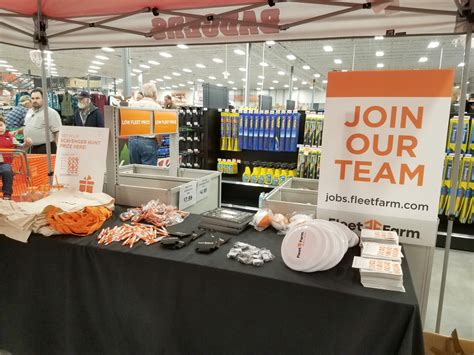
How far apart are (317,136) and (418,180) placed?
322 centimetres

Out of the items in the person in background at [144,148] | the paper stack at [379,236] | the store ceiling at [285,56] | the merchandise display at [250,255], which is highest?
the store ceiling at [285,56]

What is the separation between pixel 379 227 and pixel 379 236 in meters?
0.18

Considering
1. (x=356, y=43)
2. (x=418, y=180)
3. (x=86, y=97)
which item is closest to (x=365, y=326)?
(x=418, y=180)

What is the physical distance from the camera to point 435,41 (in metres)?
10.5

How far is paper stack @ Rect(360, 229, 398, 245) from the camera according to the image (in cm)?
159

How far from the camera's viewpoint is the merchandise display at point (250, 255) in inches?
59.1

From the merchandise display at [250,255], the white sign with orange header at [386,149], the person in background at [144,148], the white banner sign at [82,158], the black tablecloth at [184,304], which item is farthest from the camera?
the person in background at [144,148]

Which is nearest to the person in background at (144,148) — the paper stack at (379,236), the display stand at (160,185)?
the display stand at (160,185)

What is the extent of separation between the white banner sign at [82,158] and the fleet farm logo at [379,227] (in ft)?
5.10

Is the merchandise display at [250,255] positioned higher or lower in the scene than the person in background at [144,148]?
lower

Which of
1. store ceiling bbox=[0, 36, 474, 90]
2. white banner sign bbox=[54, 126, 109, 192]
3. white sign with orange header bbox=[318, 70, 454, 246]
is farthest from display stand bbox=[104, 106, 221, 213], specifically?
store ceiling bbox=[0, 36, 474, 90]

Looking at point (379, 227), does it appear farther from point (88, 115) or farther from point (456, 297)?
point (88, 115)

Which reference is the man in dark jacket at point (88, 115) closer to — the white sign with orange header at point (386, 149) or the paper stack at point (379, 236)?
the white sign with orange header at point (386, 149)

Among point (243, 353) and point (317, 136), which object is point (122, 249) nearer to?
point (243, 353)
